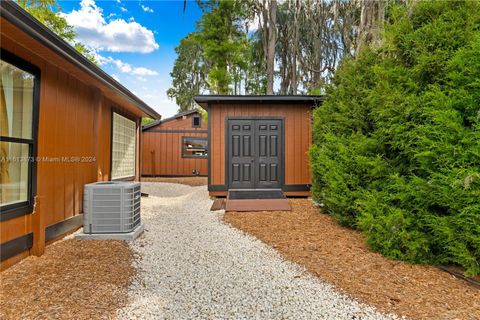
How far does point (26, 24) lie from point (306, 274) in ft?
10.6

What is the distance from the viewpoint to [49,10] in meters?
12.2

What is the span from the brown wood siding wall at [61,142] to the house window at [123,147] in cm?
133

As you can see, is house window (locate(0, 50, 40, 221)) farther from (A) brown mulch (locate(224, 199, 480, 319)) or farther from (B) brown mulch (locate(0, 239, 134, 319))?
(A) brown mulch (locate(224, 199, 480, 319))

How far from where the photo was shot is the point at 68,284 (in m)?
2.35

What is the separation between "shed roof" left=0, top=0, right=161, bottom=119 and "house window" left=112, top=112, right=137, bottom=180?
198cm

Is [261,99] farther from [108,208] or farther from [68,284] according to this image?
[68,284]

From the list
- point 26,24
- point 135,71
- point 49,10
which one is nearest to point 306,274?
point 26,24

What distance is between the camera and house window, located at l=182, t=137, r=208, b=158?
45.3 feet

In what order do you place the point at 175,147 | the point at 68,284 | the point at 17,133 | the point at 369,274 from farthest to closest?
1. the point at 175,147
2. the point at 17,133
3. the point at 369,274
4. the point at 68,284

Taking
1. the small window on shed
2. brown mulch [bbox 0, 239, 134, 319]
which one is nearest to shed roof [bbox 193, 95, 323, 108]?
brown mulch [bbox 0, 239, 134, 319]

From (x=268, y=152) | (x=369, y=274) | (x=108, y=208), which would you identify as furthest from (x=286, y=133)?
(x=369, y=274)

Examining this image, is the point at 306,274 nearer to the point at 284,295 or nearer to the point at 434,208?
the point at 284,295

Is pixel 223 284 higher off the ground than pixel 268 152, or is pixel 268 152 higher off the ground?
pixel 268 152

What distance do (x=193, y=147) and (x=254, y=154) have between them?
7254mm
